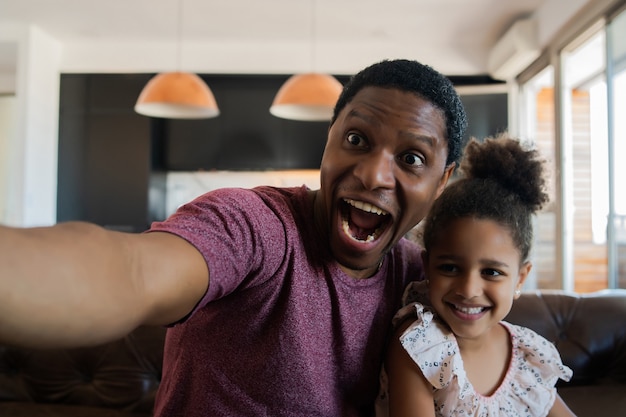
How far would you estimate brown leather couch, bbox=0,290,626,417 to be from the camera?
1.43 m

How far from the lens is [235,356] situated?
2.83ft

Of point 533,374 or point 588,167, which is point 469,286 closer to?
point 533,374

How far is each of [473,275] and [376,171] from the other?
1.14 ft

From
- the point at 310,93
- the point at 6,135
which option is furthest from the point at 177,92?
the point at 6,135

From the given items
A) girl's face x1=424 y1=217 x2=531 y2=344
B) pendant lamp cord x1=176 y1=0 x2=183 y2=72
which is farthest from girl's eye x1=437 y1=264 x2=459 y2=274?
pendant lamp cord x1=176 y1=0 x2=183 y2=72

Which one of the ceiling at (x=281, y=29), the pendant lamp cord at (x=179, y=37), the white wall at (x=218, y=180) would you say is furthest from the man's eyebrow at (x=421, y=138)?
the white wall at (x=218, y=180)

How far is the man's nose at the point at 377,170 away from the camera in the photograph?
3.04ft

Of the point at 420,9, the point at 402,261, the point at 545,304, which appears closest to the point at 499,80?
the point at 420,9

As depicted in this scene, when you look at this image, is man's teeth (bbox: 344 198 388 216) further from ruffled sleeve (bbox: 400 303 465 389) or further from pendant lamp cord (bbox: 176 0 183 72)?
pendant lamp cord (bbox: 176 0 183 72)

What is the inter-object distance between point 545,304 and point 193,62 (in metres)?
4.85

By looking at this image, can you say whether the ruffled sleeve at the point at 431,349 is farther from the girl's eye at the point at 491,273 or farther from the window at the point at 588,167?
the window at the point at 588,167

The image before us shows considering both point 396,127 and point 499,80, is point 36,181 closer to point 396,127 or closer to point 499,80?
point 499,80

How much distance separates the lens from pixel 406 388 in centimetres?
102

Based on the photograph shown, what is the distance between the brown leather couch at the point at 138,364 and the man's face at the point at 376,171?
642 millimetres
